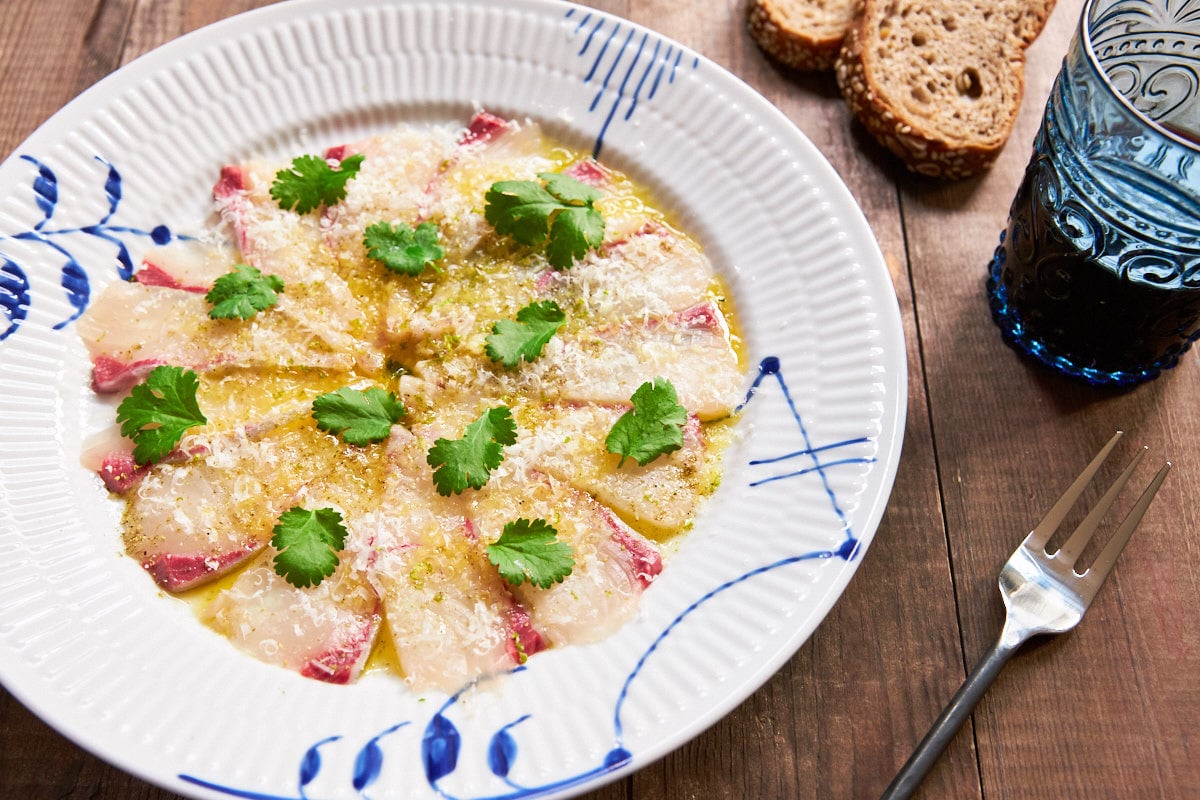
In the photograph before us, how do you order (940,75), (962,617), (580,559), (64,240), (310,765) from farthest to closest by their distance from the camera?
(940,75), (64,240), (962,617), (580,559), (310,765)

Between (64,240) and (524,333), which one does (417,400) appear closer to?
(524,333)

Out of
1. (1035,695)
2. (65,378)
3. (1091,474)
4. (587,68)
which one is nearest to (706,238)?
(587,68)

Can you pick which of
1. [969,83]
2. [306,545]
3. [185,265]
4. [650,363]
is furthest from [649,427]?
[969,83]

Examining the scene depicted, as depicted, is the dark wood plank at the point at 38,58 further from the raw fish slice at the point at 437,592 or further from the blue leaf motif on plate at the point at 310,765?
the blue leaf motif on plate at the point at 310,765

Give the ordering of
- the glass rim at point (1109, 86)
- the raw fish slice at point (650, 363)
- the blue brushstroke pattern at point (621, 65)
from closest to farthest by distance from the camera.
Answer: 1. the glass rim at point (1109, 86)
2. the raw fish slice at point (650, 363)
3. the blue brushstroke pattern at point (621, 65)

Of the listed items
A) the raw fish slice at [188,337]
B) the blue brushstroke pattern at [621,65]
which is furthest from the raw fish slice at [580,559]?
the blue brushstroke pattern at [621,65]

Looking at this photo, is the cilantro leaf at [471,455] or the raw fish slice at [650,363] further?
the raw fish slice at [650,363]

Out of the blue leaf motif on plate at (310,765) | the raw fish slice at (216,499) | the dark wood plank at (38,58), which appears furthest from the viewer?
the dark wood plank at (38,58)
